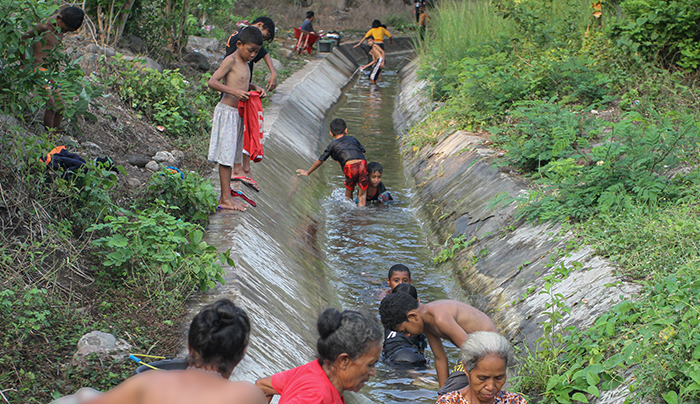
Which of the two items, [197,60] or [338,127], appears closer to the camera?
[338,127]

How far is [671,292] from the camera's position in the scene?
4.01 metres

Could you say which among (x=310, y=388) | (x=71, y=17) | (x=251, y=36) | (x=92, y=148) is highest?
(x=71, y=17)

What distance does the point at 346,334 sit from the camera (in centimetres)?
293

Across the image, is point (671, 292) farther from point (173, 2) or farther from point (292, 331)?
point (173, 2)

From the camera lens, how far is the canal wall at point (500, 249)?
486 cm

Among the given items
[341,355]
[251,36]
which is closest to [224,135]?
[251,36]

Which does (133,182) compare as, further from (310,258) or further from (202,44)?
(202,44)

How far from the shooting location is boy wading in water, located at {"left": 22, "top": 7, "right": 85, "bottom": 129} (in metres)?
5.64

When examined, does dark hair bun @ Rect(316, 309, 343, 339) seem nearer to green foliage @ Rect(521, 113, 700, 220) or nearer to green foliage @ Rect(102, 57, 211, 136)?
green foliage @ Rect(521, 113, 700, 220)

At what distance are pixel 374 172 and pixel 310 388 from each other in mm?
6571

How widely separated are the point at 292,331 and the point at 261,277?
2.08ft

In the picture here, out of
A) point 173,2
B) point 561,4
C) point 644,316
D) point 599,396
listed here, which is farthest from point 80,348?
point 561,4

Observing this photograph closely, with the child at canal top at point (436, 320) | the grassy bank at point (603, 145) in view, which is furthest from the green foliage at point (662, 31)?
the child at canal top at point (436, 320)

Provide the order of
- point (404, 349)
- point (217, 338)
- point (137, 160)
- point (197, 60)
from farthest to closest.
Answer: point (197, 60) → point (137, 160) → point (404, 349) → point (217, 338)
